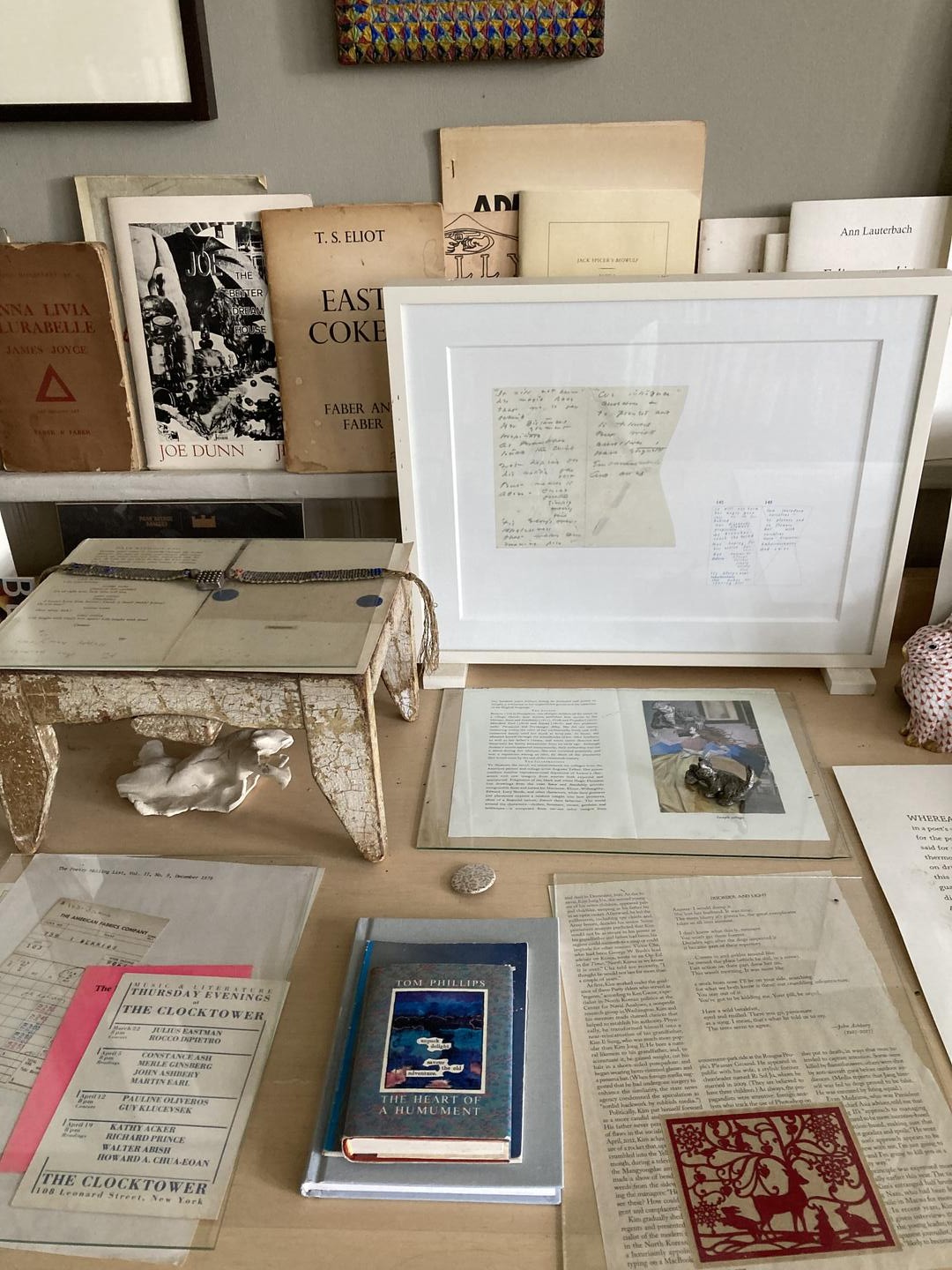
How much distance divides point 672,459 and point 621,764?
295mm

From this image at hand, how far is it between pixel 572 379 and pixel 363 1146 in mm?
650

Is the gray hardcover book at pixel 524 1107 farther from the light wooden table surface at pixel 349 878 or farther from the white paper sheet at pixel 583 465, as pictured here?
the white paper sheet at pixel 583 465

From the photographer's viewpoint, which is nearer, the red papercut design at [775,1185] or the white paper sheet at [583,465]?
the red papercut design at [775,1185]

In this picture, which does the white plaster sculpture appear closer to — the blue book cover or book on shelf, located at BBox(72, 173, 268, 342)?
the blue book cover

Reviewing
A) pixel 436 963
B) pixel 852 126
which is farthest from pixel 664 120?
pixel 436 963

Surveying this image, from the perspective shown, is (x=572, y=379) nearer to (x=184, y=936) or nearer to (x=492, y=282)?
(x=492, y=282)

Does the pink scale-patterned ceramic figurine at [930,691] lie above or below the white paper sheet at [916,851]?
above

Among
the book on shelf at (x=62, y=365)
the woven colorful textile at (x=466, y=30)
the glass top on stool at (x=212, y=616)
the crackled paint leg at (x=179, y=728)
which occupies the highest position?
the woven colorful textile at (x=466, y=30)

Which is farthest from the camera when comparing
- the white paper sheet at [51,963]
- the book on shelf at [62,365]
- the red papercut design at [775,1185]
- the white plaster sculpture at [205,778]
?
the book on shelf at [62,365]

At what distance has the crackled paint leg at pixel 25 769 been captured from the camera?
769 millimetres

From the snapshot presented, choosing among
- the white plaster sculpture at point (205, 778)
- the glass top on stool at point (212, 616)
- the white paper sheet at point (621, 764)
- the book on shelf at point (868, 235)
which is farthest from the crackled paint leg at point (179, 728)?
the book on shelf at point (868, 235)

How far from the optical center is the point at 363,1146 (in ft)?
1.83

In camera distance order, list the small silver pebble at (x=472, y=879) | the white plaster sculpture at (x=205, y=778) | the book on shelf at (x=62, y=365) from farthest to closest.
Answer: the book on shelf at (x=62, y=365) → the white plaster sculpture at (x=205, y=778) → the small silver pebble at (x=472, y=879)

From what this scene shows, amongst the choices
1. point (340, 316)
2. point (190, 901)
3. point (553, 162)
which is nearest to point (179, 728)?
point (190, 901)
